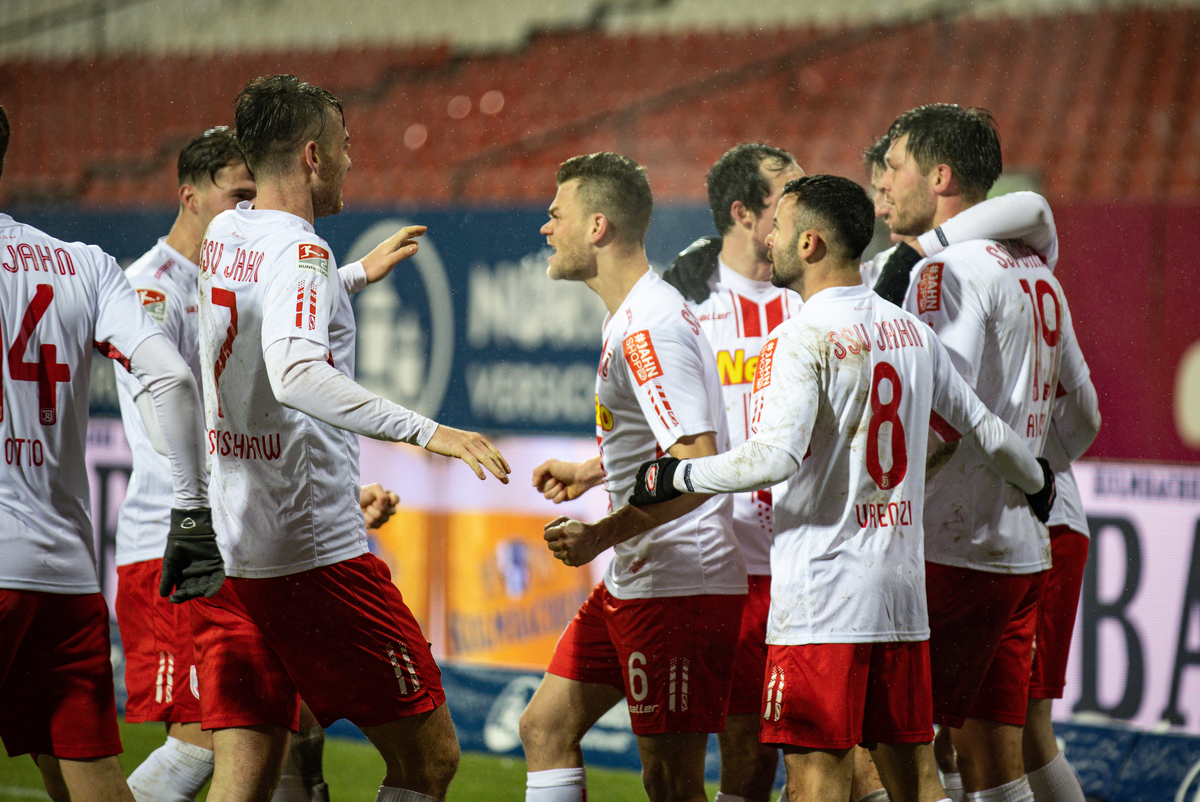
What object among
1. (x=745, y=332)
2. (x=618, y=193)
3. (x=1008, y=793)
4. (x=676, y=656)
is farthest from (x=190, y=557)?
(x=1008, y=793)

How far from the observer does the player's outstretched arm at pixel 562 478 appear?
3.33 metres

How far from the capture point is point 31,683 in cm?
287

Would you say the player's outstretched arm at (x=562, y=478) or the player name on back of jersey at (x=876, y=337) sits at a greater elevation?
the player name on back of jersey at (x=876, y=337)

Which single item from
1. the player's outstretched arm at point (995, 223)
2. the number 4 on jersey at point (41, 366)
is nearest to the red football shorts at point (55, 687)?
the number 4 on jersey at point (41, 366)

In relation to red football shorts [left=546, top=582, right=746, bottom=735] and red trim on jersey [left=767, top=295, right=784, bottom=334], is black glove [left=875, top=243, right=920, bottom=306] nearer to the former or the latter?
red trim on jersey [left=767, top=295, right=784, bottom=334]

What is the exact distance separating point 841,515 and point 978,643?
0.73 meters

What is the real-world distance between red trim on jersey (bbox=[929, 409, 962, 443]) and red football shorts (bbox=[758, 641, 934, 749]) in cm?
59

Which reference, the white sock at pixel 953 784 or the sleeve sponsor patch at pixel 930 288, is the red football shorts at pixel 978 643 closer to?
the sleeve sponsor patch at pixel 930 288

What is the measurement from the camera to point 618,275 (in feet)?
11.2

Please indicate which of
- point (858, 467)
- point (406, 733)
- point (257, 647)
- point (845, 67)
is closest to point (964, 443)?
point (858, 467)

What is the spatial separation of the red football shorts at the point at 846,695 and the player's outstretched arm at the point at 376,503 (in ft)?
4.30

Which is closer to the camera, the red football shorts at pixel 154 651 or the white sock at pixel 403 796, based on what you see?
the white sock at pixel 403 796

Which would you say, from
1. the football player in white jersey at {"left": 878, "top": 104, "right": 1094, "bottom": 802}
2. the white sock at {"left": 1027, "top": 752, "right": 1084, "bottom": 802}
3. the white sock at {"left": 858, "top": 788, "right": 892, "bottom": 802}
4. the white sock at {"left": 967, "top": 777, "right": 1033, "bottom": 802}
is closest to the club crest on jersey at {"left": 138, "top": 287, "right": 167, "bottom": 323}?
the football player in white jersey at {"left": 878, "top": 104, "right": 1094, "bottom": 802}

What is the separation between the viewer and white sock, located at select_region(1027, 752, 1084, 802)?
3.59 metres
